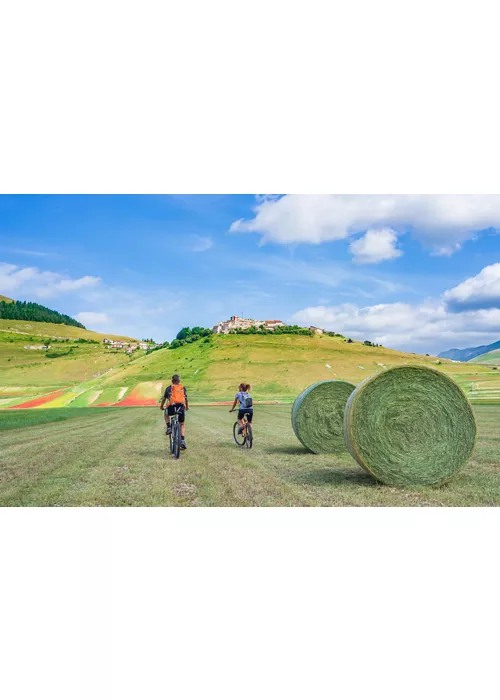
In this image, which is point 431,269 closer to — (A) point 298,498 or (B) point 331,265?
(B) point 331,265

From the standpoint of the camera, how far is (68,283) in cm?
727

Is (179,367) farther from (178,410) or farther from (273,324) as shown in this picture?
(178,410)

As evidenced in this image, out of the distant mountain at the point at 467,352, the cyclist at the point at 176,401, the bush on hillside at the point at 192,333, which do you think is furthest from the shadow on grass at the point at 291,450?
the distant mountain at the point at 467,352

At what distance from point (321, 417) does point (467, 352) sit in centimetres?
254

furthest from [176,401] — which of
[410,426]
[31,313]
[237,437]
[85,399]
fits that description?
[410,426]

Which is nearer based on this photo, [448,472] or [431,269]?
[448,472]

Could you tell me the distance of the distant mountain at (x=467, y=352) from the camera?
7.62 metres

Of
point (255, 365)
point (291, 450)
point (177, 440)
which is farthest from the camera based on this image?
point (255, 365)

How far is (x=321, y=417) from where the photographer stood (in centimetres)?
697

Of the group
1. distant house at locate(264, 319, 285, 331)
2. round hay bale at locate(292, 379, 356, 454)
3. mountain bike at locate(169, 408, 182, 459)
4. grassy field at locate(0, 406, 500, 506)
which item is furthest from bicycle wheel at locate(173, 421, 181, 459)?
distant house at locate(264, 319, 285, 331)

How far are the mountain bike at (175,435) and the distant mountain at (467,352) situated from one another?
3.92 meters

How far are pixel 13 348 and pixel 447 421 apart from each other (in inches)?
241

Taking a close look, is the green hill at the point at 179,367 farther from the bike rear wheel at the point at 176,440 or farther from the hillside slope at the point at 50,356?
the bike rear wheel at the point at 176,440
